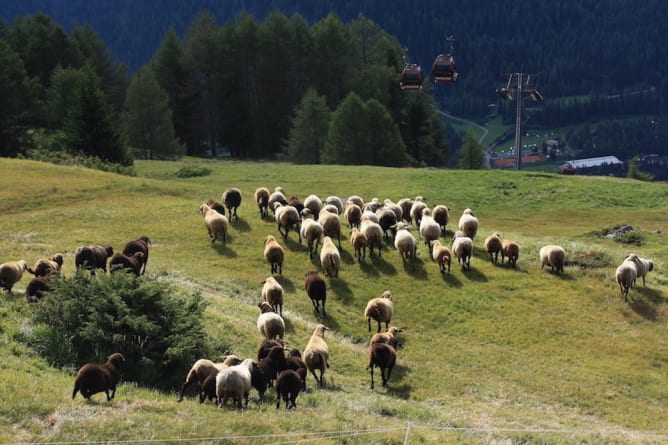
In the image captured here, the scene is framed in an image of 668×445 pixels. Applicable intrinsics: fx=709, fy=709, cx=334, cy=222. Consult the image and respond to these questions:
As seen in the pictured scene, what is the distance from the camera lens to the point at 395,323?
27.2 m

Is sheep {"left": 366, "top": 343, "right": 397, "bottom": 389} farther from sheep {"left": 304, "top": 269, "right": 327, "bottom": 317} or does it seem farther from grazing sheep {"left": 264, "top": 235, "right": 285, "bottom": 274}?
grazing sheep {"left": 264, "top": 235, "right": 285, "bottom": 274}

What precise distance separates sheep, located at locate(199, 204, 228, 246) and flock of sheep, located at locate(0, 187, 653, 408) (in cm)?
5

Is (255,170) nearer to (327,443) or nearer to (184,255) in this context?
(184,255)

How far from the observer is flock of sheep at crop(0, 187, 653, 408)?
53.7 ft

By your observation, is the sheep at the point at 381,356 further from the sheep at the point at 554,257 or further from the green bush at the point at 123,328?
the sheep at the point at 554,257

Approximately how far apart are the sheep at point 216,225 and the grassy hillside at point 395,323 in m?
0.77

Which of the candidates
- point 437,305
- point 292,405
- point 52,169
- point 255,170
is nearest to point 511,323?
point 437,305

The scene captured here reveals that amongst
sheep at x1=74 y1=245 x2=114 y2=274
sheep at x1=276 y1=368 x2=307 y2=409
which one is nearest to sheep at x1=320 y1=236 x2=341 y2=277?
sheep at x1=74 y1=245 x2=114 y2=274

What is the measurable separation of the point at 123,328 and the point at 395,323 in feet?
39.3

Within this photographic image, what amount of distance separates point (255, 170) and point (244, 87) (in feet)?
150

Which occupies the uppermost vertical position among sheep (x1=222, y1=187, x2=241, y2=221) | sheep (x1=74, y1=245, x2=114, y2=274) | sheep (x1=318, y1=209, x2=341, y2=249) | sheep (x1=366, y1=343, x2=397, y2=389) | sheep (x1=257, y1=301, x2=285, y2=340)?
sheep (x1=222, y1=187, x2=241, y2=221)

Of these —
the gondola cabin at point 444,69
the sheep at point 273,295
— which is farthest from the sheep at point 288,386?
the gondola cabin at point 444,69

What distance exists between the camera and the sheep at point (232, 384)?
15.9 m

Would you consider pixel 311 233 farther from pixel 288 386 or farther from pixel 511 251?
pixel 288 386
